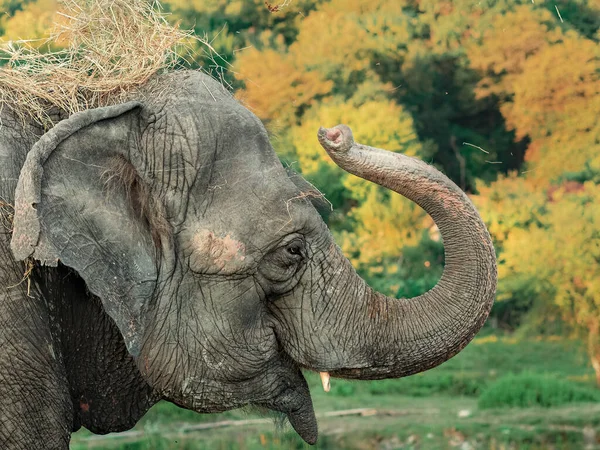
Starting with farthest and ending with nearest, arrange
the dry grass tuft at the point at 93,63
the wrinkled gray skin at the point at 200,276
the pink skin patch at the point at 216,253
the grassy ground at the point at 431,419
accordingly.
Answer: the grassy ground at the point at 431,419
the dry grass tuft at the point at 93,63
the pink skin patch at the point at 216,253
the wrinkled gray skin at the point at 200,276

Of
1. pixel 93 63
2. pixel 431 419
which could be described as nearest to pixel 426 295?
pixel 93 63

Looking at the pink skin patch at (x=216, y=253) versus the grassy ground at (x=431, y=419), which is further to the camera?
the grassy ground at (x=431, y=419)

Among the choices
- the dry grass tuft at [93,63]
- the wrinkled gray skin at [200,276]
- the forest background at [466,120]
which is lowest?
the forest background at [466,120]

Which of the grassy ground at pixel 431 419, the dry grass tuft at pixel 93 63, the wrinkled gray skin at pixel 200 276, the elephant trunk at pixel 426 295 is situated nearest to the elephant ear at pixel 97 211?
the wrinkled gray skin at pixel 200 276

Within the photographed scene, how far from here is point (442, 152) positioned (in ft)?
37.0

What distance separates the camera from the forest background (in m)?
10.4

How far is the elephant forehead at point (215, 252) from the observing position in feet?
12.2

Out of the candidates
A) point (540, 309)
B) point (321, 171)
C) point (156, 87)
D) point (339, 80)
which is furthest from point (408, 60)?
point (156, 87)

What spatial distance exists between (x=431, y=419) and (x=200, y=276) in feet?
20.4

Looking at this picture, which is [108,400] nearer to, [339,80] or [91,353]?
[91,353]

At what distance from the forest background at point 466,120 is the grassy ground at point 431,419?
0.04m

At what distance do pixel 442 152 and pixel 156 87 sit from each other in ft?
25.0

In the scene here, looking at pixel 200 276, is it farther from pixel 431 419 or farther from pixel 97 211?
pixel 431 419

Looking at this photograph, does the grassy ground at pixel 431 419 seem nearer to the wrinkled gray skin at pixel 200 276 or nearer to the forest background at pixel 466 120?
the forest background at pixel 466 120
